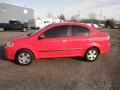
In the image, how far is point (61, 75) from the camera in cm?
660

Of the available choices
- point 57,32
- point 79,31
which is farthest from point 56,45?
point 79,31

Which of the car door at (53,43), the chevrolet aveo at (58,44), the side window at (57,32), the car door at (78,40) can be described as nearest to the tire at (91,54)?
the chevrolet aveo at (58,44)

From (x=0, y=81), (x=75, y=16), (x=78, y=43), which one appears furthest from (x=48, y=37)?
(x=75, y=16)

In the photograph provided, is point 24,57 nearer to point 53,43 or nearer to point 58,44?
point 53,43

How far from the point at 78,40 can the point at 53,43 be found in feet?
3.44

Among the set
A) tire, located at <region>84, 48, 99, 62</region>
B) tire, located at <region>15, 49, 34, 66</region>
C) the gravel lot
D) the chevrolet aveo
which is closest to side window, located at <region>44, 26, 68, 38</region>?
the chevrolet aveo

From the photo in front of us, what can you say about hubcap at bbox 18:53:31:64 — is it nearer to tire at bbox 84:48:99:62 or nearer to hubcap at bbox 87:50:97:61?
tire at bbox 84:48:99:62

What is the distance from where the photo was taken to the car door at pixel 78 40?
8.23 meters

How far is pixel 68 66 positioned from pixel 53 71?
901 millimetres

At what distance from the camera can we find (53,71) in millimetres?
7051

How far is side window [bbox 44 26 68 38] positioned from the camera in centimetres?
805

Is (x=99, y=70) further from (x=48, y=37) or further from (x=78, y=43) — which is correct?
(x=48, y=37)

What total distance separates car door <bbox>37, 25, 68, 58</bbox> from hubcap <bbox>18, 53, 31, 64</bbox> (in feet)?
1.55

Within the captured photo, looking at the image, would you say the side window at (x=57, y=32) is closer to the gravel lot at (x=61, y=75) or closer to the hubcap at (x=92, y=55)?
the gravel lot at (x=61, y=75)
